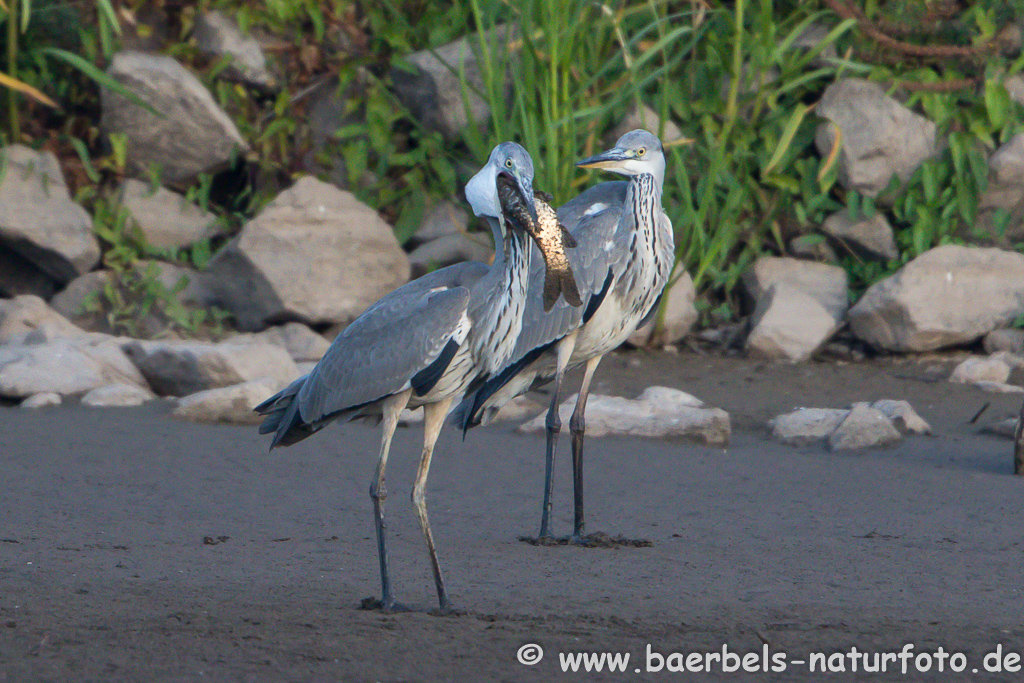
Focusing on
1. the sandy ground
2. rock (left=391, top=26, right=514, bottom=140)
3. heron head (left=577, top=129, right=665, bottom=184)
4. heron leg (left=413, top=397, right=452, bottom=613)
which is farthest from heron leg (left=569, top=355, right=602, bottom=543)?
rock (left=391, top=26, right=514, bottom=140)

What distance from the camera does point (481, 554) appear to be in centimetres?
406

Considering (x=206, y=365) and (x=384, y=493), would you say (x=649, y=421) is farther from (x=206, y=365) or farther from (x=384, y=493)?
(x=384, y=493)

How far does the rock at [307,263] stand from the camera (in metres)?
7.91

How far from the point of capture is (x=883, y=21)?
842 centimetres

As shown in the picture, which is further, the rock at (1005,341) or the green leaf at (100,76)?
the green leaf at (100,76)

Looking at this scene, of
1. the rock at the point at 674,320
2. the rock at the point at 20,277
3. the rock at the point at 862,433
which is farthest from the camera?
the rock at the point at 20,277

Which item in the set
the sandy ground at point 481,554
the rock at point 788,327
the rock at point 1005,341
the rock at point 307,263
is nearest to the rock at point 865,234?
the rock at point 788,327

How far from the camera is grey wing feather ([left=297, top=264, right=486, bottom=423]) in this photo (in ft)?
11.3

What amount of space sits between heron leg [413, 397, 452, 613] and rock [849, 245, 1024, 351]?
4813mm

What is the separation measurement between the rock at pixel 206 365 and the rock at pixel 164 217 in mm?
1923

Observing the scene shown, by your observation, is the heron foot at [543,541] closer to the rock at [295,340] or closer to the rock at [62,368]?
the rock at [62,368]

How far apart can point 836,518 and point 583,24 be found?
4023 millimetres

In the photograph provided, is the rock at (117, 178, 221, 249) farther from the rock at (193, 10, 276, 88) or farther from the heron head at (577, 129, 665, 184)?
the heron head at (577, 129, 665, 184)

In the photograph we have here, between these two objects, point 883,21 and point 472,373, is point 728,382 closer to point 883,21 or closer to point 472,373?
point 883,21
